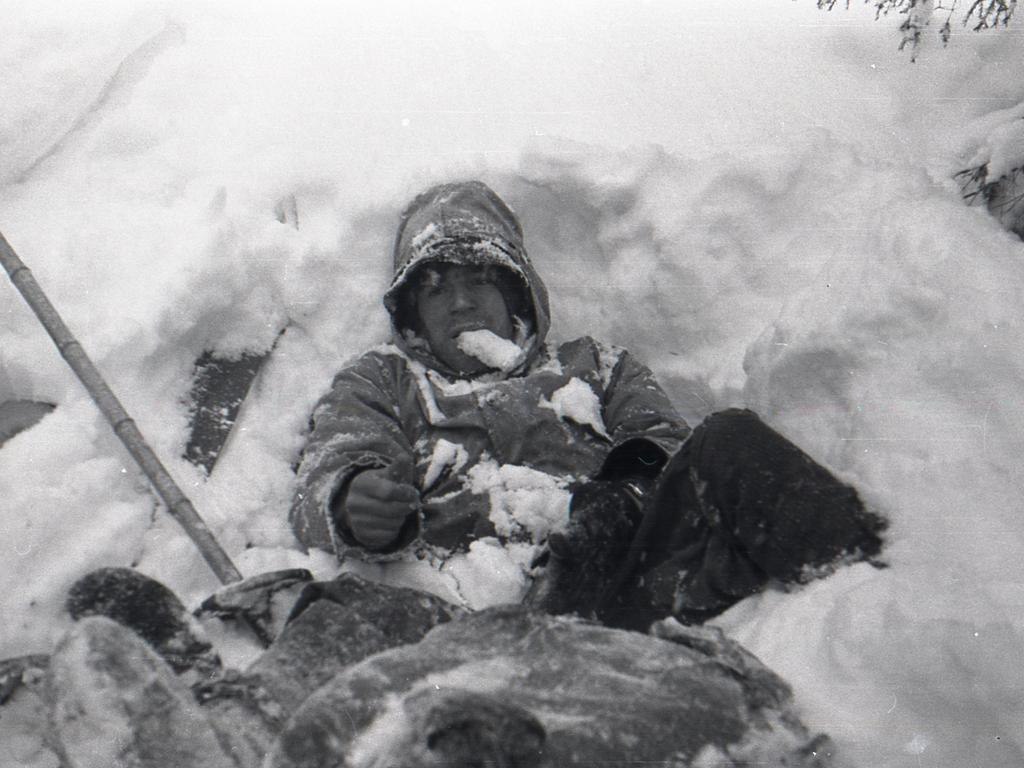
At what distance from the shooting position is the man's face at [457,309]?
2863 millimetres

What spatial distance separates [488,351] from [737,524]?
126 centimetres

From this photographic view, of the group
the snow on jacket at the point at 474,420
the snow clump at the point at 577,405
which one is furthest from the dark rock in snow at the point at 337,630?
the snow clump at the point at 577,405

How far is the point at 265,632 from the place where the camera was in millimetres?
1914

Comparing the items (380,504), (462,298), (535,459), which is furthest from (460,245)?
(380,504)

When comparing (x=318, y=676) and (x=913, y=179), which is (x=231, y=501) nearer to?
(x=318, y=676)

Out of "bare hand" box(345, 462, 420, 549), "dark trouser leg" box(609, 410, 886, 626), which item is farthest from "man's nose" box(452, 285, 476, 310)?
"dark trouser leg" box(609, 410, 886, 626)

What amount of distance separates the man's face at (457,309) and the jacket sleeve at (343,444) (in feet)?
0.67

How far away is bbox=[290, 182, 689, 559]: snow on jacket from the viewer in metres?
2.39

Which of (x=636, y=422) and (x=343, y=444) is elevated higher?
(x=343, y=444)

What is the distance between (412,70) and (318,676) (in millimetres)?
3063

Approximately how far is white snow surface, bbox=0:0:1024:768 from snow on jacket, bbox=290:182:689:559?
21cm

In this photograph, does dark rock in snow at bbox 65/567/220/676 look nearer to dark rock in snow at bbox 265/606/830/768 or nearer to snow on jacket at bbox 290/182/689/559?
dark rock in snow at bbox 265/606/830/768

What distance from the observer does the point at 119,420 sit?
2.31 meters

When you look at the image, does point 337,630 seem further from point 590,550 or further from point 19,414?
point 19,414
